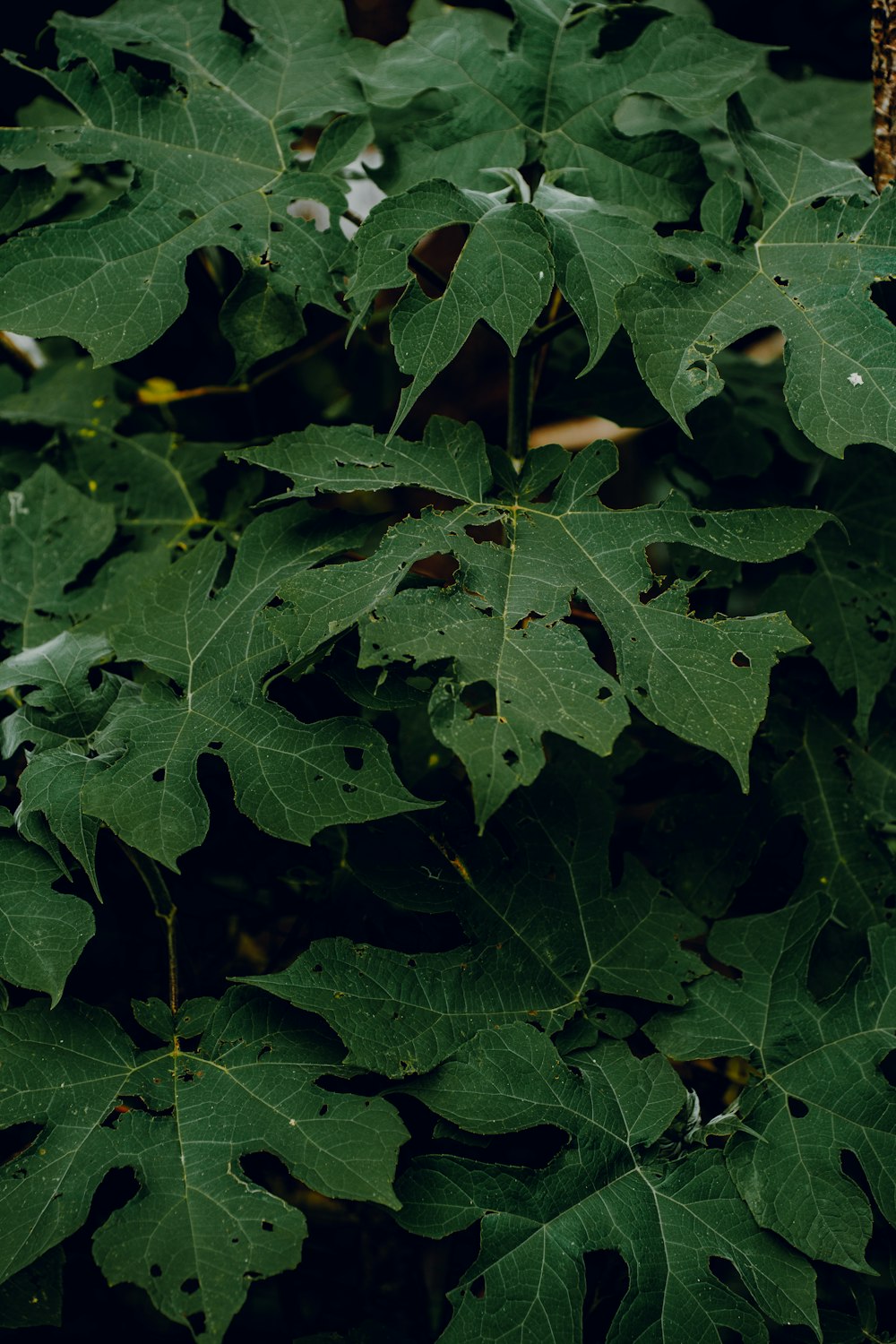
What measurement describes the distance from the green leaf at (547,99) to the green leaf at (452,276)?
0.27m

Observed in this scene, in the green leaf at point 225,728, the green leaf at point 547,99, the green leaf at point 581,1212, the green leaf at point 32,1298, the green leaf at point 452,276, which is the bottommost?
the green leaf at point 32,1298

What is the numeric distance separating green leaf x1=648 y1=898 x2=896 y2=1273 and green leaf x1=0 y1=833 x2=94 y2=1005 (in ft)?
2.23

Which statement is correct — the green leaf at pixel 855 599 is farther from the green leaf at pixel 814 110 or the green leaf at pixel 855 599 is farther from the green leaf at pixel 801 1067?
the green leaf at pixel 814 110

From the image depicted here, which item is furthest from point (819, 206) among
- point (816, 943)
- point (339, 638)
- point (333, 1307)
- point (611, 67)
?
point (333, 1307)

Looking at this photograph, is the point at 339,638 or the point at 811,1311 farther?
the point at 339,638

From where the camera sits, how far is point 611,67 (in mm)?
1370

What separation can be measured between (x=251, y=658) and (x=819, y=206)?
2.94 feet

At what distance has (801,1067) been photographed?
1.17 m

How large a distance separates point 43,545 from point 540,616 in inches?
31.6

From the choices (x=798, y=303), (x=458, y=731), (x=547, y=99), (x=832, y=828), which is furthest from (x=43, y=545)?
(x=832, y=828)

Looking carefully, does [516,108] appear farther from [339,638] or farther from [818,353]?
[339,638]

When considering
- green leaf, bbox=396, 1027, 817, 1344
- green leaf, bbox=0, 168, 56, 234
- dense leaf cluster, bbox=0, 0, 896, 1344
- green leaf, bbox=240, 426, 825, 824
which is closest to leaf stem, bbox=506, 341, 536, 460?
dense leaf cluster, bbox=0, 0, 896, 1344

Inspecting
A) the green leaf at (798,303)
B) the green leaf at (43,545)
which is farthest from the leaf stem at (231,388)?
the green leaf at (798,303)

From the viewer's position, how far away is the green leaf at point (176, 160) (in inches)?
47.2
